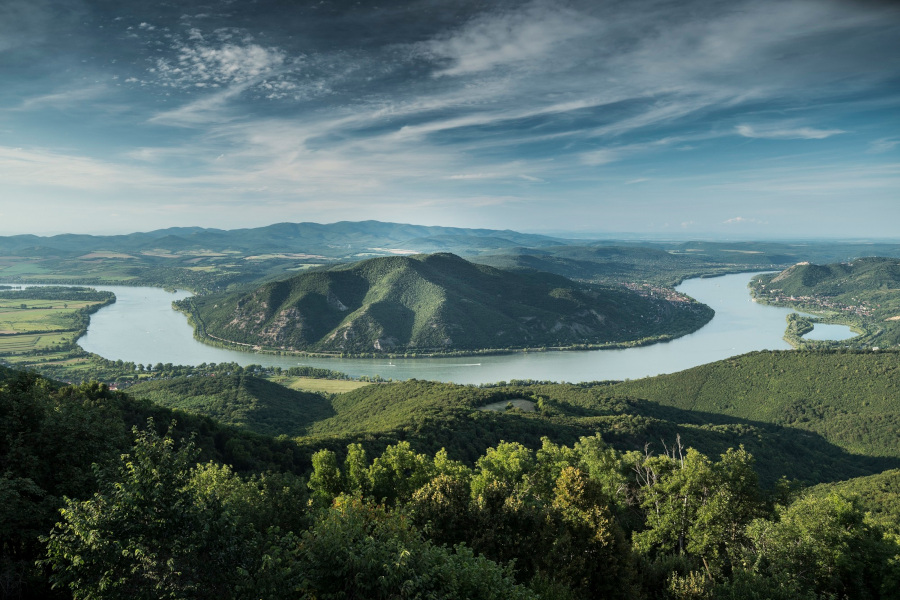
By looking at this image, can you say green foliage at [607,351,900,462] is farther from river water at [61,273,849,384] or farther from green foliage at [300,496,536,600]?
green foliage at [300,496,536,600]

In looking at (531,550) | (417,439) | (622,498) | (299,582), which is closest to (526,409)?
(417,439)

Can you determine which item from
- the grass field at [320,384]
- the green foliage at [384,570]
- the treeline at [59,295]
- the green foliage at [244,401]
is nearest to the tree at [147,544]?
the green foliage at [384,570]

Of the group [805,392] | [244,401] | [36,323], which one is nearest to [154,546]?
[244,401]

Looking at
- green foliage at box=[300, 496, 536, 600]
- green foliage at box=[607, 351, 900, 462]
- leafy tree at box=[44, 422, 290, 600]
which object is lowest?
green foliage at box=[607, 351, 900, 462]

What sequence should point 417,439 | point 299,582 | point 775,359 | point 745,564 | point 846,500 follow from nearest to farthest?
1. point 299,582
2. point 745,564
3. point 846,500
4. point 417,439
5. point 775,359

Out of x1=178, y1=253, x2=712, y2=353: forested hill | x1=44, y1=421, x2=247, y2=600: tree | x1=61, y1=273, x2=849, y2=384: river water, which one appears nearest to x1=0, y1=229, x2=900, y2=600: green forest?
x1=44, y1=421, x2=247, y2=600: tree

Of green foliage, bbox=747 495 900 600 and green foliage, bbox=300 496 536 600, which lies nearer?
green foliage, bbox=300 496 536 600

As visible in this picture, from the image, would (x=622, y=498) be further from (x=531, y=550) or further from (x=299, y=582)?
(x=299, y=582)
